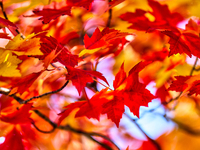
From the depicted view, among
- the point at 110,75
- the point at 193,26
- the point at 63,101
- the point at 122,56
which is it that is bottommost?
the point at 63,101

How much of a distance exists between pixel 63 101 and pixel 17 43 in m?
0.64

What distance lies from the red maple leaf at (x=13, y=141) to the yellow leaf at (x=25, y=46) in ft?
1.25

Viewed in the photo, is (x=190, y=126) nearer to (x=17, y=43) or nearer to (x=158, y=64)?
(x=158, y=64)

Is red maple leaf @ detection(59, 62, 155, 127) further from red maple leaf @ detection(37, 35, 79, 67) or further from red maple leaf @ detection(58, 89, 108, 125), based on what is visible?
red maple leaf @ detection(37, 35, 79, 67)

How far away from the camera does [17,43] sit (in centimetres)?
38

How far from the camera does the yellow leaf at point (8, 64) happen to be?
1.14ft

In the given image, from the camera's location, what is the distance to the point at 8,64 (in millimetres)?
370

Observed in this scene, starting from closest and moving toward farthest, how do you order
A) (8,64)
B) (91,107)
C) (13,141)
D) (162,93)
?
1. (8,64)
2. (91,107)
3. (13,141)
4. (162,93)

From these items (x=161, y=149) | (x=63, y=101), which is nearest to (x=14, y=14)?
(x=63, y=101)

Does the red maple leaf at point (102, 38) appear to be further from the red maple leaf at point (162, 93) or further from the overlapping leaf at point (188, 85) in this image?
the red maple leaf at point (162, 93)

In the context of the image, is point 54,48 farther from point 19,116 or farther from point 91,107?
point 19,116

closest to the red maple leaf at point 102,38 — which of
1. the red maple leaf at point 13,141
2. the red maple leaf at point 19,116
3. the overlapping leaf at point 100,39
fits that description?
the overlapping leaf at point 100,39

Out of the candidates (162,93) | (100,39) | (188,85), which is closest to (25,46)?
(100,39)

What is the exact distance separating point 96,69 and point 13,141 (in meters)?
0.41
